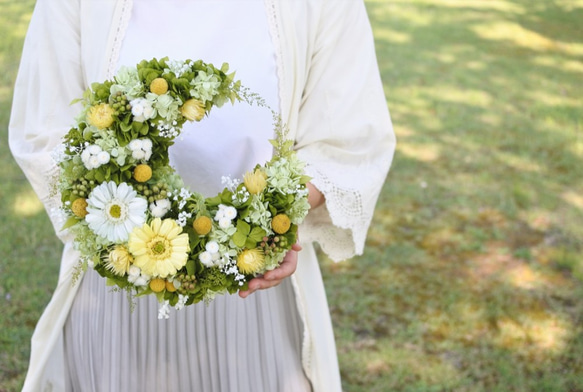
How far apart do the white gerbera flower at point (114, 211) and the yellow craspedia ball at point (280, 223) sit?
0.29 metres

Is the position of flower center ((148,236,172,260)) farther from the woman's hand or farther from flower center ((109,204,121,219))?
the woman's hand

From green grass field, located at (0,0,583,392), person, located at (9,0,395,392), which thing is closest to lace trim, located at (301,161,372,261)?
person, located at (9,0,395,392)

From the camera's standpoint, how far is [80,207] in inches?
62.0

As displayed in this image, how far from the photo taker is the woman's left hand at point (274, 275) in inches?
68.9

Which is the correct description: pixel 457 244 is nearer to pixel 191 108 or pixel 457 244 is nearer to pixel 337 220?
pixel 337 220

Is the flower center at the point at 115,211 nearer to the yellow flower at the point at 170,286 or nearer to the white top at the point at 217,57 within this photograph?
the yellow flower at the point at 170,286

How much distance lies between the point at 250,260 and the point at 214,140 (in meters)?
0.50

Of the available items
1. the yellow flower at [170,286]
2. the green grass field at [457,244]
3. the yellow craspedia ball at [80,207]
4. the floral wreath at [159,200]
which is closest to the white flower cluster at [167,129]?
the floral wreath at [159,200]

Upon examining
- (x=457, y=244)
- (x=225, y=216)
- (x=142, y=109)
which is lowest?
(x=457, y=244)

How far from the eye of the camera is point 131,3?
204cm

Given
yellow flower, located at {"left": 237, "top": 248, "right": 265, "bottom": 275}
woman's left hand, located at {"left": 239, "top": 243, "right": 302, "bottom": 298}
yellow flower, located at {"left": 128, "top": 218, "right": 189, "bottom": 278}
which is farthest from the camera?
woman's left hand, located at {"left": 239, "top": 243, "right": 302, "bottom": 298}

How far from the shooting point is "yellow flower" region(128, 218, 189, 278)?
1542 mm

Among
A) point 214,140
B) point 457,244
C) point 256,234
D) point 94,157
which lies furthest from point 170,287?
point 457,244

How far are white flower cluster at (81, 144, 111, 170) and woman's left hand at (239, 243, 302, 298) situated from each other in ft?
1.45
